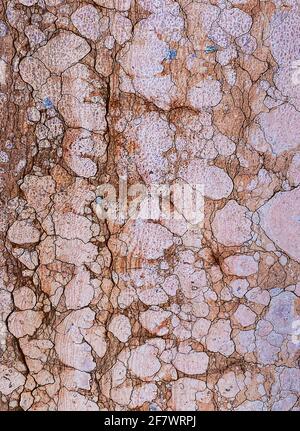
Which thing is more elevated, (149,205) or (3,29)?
(3,29)

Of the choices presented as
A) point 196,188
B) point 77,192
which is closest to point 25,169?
point 77,192

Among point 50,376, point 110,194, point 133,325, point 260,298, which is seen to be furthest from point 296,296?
point 50,376

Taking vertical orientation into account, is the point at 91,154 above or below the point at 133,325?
above

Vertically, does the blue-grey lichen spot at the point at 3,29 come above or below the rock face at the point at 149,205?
above

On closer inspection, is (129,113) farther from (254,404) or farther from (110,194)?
(254,404)

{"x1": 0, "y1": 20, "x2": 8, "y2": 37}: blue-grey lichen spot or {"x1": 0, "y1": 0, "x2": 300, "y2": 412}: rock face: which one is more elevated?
{"x1": 0, "y1": 20, "x2": 8, "y2": 37}: blue-grey lichen spot

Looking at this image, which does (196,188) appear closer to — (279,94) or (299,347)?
(279,94)
